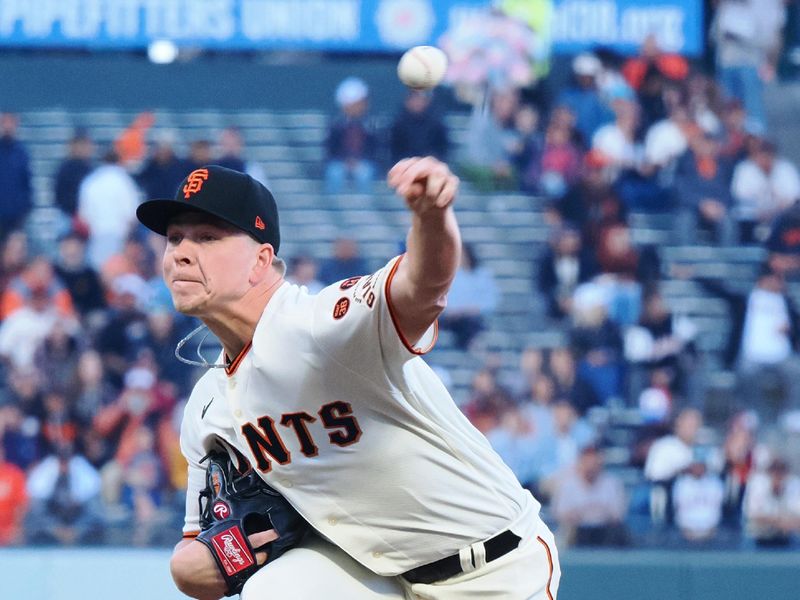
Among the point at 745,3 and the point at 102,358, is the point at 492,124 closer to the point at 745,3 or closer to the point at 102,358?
the point at 745,3

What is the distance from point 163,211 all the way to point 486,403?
19.4 ft

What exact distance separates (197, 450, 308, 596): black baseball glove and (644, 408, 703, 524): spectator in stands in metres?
5.41

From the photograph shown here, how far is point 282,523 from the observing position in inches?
150

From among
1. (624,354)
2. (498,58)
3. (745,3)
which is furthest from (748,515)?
(745,3)

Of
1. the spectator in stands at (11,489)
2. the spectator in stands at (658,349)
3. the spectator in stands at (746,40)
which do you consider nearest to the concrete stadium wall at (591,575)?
the spectator in stands at (11,489)

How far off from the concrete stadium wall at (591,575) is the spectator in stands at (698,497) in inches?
68.0

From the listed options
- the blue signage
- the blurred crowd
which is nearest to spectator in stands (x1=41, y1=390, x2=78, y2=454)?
the blurred crowd

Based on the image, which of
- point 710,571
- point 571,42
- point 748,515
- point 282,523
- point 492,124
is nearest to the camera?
point 282,523

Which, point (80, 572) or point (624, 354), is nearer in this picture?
point (80, 572)

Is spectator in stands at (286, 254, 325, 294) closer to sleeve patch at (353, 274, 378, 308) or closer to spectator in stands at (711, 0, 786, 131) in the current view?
spectator in stands at (711, 0, 786, 131)

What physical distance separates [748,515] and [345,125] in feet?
17.8

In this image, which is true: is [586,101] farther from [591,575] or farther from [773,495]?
[591,575]

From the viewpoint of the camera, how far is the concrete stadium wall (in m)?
6.82

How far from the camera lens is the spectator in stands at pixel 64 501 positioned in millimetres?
7258
